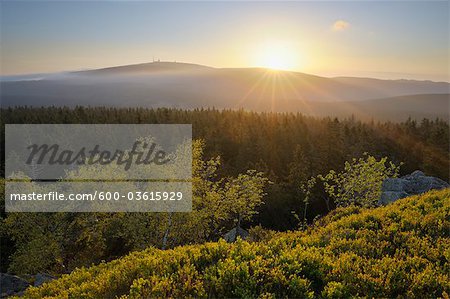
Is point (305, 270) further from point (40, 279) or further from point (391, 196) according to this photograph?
point (40, 279)

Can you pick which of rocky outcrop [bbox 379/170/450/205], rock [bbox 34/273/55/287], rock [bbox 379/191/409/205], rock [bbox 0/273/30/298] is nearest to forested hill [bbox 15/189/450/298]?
rock [bbox 34/273/55/287]

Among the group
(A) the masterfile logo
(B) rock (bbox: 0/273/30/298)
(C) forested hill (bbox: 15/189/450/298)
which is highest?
(C) forested hill (bbox: 15/189/450/298)

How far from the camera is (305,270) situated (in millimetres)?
10453

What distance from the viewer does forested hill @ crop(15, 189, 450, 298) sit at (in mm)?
9289

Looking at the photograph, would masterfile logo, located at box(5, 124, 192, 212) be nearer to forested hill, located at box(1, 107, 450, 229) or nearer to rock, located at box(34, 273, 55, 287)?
rock, located at box(34, 273, 55, 287)

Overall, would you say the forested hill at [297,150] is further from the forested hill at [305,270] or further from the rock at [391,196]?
the forested hill at [305,270]

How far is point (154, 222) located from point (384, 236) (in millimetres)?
28124

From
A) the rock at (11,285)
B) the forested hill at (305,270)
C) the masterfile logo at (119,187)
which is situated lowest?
the rock at (11,285)

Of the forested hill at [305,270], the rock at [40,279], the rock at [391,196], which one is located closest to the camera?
the forested hill at [305,270]

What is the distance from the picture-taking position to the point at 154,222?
37.6 metres

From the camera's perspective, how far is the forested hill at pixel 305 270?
9289 mm

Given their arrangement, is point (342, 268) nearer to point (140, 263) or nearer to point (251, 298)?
point (251, 298)

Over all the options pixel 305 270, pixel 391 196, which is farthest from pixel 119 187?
pixel 305 270

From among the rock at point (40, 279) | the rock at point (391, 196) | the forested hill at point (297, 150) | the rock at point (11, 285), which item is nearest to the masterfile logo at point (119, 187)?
the rock at point (40, 279)
